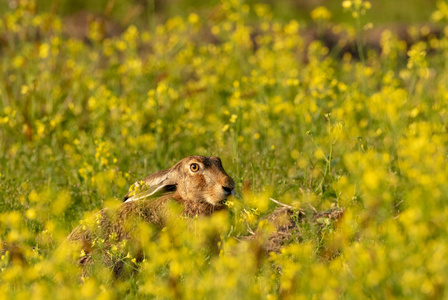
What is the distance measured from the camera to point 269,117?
23.5ft

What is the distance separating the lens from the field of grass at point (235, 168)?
11.5ft

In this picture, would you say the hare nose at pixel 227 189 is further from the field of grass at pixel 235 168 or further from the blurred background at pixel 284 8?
the blurred background at pixel 284 8

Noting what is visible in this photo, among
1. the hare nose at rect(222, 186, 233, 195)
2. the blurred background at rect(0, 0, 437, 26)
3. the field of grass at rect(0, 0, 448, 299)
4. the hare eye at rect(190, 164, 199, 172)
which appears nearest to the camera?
the field of grass at rect(0, 0, 448, 299)

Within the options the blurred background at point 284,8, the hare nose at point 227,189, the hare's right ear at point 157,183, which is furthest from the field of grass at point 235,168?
the blurred background at point 284,8

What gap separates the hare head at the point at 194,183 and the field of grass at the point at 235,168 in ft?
0.49

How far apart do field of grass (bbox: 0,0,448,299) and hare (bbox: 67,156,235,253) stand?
0.44ft

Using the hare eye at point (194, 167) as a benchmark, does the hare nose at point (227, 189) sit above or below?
below

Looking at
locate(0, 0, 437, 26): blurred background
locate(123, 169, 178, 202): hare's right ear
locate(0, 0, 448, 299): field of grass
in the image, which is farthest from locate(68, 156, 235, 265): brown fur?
locate(0, 0, 437, 26): blurred background

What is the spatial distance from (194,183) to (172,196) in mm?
239

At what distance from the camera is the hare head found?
15.9 ft

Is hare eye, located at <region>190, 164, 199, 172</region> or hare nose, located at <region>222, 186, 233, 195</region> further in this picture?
hare eye, located at <region>190, 164, 199, 172</region>

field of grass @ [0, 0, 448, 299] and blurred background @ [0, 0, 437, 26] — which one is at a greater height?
field of grass @ [0, 0, 448, 299]

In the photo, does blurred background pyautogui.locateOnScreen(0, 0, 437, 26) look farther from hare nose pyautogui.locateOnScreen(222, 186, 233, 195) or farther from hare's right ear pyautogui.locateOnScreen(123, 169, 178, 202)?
hare nose pyautogui.locateOnScreen(222, 186, 233, 195)

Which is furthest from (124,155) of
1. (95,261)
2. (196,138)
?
(95,261)
